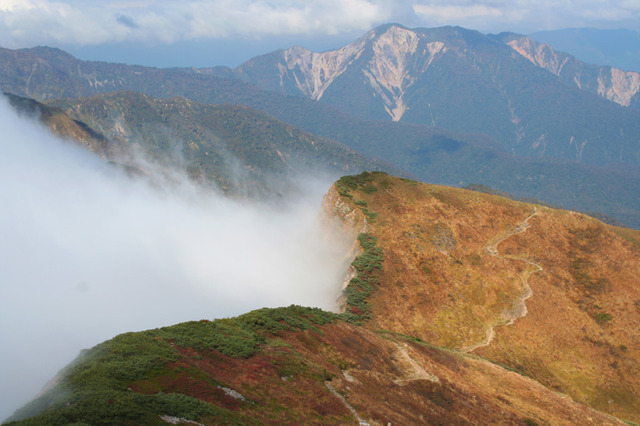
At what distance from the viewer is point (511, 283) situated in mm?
89000

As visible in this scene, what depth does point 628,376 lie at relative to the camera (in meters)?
72.6

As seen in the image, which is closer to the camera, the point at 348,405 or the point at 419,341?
the point at 348,405

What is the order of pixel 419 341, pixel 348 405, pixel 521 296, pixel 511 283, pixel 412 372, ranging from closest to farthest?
1. pixel 348 405
2. pixel 412 372
3. pixel 419 341
4. pixel 521 296
5. pixel 511 283

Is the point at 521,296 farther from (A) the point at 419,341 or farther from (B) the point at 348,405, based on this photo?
(B) the point at 348,405

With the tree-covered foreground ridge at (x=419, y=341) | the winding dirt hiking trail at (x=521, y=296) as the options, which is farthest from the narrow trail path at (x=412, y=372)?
the winding dirt hiking trail at (x=521, y=296)

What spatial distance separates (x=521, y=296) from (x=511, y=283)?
364 cm

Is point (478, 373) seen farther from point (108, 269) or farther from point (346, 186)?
point (108, 269)

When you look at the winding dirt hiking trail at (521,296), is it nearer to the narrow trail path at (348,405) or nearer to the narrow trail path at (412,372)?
the narrow trail path at (412,372)

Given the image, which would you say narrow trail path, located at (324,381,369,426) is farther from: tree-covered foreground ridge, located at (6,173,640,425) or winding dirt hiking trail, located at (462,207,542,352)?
winding dirt hiking trail, located at (462,207,542,352)

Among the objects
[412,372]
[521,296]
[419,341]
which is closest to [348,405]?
[412,372]

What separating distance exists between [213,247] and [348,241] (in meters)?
90.2

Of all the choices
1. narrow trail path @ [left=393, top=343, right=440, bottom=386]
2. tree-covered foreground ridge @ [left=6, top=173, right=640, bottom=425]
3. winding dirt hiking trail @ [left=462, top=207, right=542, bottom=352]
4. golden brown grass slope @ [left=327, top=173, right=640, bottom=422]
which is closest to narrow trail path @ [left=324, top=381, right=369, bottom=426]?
tree-covered foreground ridge @ [left=6, top=173, right=640, bottom=425]

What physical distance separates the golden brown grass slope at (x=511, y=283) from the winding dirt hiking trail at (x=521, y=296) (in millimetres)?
217

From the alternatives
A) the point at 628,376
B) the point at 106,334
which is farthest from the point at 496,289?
the point at 106,334
